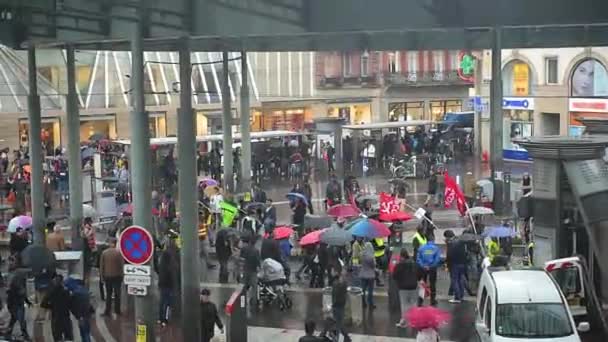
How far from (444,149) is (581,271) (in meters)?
33.6

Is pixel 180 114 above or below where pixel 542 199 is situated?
above

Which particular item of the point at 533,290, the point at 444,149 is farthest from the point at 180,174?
the point at 444,149

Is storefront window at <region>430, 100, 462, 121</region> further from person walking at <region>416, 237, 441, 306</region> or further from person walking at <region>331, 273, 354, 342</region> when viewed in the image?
person walking at <region>331, 273, 354, 342</region>

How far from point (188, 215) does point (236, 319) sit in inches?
104

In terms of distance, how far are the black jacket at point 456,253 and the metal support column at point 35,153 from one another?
1058cm


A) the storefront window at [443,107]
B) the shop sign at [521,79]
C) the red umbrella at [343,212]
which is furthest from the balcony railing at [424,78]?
the red umbrella at [343,212]

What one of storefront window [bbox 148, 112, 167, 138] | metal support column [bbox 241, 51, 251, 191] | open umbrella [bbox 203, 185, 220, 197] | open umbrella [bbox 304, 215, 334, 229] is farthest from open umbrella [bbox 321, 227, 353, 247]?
storefront window [bbox 148, 112, 167, 138]

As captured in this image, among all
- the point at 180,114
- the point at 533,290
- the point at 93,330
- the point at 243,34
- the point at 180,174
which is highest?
the point at 243,34

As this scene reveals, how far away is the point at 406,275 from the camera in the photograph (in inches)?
671

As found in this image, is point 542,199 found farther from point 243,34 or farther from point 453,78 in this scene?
point 453,78

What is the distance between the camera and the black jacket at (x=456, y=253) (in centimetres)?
1880

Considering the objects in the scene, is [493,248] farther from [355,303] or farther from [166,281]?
[166,281]

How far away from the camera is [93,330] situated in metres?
17.8

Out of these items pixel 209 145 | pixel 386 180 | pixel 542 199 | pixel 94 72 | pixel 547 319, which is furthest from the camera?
pixel 94 72
